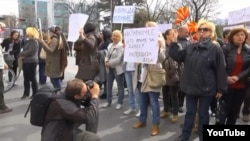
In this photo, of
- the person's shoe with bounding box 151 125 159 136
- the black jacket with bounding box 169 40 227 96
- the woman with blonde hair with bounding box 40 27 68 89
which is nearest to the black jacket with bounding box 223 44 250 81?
the black jacket with bounding box 169 40 227 96

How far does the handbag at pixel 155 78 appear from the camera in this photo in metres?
5.19

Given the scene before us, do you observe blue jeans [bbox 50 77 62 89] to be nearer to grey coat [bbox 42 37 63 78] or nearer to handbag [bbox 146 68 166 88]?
grey coat [bbox 42 37 63 78]

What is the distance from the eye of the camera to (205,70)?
4.36m

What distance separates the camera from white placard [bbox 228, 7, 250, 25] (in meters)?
6.48

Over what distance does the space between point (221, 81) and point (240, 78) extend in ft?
1.14

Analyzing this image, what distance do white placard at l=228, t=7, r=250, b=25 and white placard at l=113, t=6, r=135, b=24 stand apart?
222cm

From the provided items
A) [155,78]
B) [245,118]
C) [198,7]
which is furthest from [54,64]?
[198,7]

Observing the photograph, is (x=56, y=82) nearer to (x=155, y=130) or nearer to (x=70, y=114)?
(x=155, y=130)

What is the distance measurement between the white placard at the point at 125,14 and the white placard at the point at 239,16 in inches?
87.5

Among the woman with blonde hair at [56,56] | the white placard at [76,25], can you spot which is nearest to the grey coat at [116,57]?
the white placard at [76,25]

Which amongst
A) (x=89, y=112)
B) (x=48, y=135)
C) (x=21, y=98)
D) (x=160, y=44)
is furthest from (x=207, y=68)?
(x=21, y=98)

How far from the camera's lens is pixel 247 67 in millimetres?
4609

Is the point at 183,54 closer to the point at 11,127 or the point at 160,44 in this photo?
the point at 160,44

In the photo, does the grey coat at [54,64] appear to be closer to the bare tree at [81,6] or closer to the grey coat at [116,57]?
the grey coat at [116,57]
